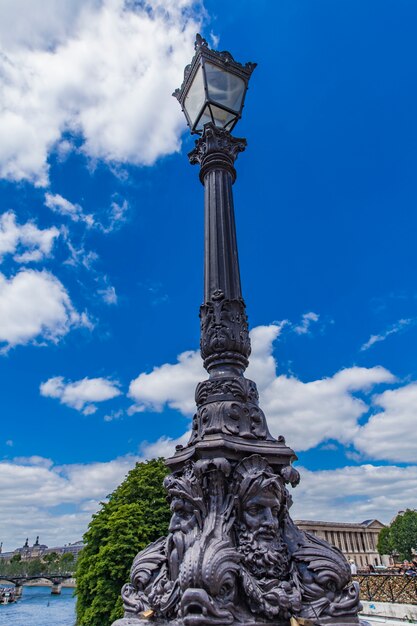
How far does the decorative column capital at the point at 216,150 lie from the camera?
8.55 meters

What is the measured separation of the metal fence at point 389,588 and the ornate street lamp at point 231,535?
11.4m

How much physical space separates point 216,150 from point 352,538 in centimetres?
6969

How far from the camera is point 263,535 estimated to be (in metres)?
4.92

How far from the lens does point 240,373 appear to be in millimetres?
6531

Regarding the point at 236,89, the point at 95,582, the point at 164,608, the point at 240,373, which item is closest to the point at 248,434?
the point at 240,373

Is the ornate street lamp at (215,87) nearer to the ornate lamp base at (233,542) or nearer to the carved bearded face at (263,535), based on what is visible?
the ornate lamp base at (233,542)

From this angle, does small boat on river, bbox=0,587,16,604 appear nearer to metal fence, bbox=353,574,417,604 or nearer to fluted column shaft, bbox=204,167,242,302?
metal fence, bbox=353,574,417,604

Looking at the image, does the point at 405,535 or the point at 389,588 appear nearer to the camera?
the point at 389,588

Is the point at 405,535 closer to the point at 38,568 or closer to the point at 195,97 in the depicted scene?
the point at 195,97

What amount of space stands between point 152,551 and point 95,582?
16.1m

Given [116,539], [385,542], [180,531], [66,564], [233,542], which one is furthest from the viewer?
[66,564]

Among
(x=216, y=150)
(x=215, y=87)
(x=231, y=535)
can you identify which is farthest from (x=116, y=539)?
(x=215, y=87)

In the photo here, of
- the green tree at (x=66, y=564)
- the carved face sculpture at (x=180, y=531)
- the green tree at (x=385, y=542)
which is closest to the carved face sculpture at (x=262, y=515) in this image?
the carved face sculpture at (x=180, y=531)

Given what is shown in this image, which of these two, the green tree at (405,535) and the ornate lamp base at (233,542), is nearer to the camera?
the ornate lamp base at (233,542)
